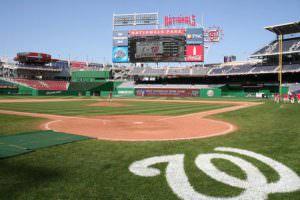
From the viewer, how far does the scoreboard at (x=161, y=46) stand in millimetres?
54656

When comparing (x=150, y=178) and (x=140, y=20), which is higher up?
(x=140, y=20)

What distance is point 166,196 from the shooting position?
426cm

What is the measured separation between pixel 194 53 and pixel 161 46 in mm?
6978

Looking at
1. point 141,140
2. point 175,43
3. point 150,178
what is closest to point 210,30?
point 175,43

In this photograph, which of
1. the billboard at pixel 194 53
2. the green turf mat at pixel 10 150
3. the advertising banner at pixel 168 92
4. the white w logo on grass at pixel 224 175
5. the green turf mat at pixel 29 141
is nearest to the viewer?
the white w logo on grass at pixel 224 175

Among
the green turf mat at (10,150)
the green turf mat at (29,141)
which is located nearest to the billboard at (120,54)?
the green turf mat at (29,141)

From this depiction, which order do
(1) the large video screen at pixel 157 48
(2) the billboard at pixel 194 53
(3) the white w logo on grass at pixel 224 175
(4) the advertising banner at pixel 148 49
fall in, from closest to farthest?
(3) the white w logo on grass at pixel 224 175 < (2) the billboard at pixel 194 53 < (1) the large video screen at pixel 157 48 < (4) the advertising banner at pixel 148 49

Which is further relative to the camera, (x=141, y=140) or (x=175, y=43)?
(x=175, y=43)

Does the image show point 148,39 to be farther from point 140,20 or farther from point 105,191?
point 105,191

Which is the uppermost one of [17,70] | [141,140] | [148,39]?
[148,39]

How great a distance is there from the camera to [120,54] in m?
58.7

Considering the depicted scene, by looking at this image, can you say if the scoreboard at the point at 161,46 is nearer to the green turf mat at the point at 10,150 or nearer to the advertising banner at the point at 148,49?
the advertising banner at the point at 148,49

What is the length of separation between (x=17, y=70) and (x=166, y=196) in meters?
79.5

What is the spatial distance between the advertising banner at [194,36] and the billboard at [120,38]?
13.4 metres
